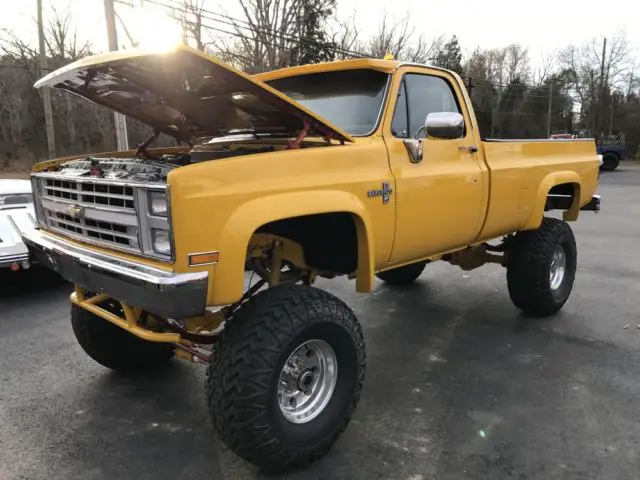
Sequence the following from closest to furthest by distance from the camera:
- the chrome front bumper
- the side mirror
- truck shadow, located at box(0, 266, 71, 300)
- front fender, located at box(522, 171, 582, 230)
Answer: the chrome front bumper
the side mirror
front fender, located at box(522, 171, 582, 230)
truck shadow, located at box(0, 266, 71, 300)

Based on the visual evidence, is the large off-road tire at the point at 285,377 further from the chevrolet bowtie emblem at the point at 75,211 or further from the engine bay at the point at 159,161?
the chevrolet bowtie emblem at the point at 75,211

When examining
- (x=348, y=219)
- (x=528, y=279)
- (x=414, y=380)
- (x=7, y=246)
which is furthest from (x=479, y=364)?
(x=7, y=246)

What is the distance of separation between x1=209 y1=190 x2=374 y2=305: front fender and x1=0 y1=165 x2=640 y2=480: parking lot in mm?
1008

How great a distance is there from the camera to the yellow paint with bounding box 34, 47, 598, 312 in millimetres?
2490

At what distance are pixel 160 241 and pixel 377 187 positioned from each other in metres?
1.36

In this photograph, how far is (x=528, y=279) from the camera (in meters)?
4.93

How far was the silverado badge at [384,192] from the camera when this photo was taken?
3.24 meters

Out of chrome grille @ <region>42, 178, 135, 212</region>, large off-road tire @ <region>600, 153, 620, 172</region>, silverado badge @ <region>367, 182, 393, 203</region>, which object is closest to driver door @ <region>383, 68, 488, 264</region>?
silverado badge @ <region>367, 182, 393, 203</region>

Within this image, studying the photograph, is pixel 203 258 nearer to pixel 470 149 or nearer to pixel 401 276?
pixel 470 149

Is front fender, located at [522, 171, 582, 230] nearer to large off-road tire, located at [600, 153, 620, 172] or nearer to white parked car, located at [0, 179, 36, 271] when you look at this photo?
white parked car, located at [0, 179, 36, 271]

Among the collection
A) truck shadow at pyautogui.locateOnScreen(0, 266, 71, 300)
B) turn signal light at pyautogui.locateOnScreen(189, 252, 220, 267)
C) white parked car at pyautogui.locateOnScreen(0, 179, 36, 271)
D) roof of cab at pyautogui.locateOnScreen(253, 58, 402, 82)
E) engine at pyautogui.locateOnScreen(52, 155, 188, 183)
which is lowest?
truck shadow at pyautogui.locateOnScreen(0, 266, 71, 300)

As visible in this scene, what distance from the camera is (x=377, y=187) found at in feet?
10.7

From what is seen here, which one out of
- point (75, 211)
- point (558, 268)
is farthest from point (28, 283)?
point (558, 268)

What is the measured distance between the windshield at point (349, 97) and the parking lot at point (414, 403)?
6.03 ft
